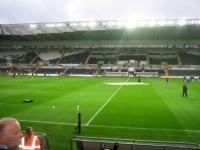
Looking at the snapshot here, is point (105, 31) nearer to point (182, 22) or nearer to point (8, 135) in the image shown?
point (182, 22)

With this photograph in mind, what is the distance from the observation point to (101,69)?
88.1m

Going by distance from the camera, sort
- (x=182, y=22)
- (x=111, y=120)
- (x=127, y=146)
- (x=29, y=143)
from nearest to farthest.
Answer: (x=127, y=146) < (x=29, y=143) < (x=111, y=120) < (x=182, y=22)

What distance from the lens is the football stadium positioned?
64.6 feet

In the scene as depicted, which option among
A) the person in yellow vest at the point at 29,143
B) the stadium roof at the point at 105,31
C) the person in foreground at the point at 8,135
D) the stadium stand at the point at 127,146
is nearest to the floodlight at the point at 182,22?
the stadium roof at the point at 105,31

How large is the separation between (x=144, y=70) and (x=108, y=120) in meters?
69.4

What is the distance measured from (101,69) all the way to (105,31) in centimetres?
1398

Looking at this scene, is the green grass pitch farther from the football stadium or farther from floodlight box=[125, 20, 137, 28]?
floodlight box=[125, 20, 137, 28]

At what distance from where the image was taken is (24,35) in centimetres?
9319

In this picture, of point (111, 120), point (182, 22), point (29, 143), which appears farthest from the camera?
point (182, 22)

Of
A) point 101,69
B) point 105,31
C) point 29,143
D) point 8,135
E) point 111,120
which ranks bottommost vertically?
point 111,120

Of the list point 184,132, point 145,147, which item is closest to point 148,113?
point 184,132

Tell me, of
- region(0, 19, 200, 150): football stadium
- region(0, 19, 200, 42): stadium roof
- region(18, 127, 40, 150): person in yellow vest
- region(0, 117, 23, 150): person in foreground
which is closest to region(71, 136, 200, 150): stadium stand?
region(18, 127, 40, 150): person in yellow vest

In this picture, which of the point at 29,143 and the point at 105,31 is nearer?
the point at 29,143

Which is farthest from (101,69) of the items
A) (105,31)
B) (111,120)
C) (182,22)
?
(111,120)
